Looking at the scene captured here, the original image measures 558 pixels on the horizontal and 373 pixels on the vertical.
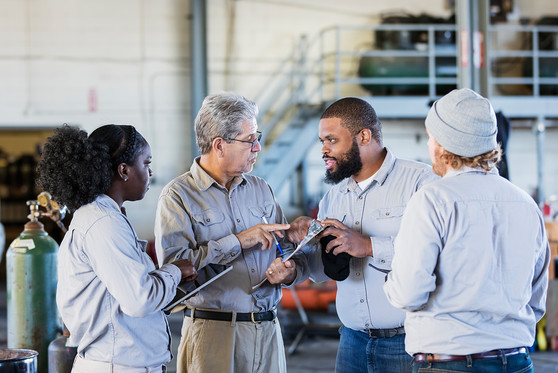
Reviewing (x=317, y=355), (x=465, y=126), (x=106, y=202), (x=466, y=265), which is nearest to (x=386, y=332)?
(x=466, y=265)

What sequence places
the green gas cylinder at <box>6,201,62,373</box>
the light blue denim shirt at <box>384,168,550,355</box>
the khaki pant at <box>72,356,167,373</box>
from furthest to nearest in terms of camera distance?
the green gas cylinder at <box>6,201,62,373</box> < the khaki pant at <box>72,356,167,373</box> < the light blue denim shirt at <box>384,168,550,355</box>

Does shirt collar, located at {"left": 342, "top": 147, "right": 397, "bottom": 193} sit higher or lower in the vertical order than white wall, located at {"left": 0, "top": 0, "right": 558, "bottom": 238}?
lower

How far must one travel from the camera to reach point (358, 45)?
11188 millimetres

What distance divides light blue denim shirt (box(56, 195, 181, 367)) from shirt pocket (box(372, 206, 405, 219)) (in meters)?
0.90

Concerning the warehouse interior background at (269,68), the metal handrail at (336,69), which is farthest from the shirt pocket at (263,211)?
the metal handrail at (336,69)

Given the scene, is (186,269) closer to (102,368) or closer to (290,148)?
(102,368)

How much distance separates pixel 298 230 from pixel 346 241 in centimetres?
30

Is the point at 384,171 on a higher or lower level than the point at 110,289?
higher

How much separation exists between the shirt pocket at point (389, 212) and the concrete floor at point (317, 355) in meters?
3.49

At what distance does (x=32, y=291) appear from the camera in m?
3.60

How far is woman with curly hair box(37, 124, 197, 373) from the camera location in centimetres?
224

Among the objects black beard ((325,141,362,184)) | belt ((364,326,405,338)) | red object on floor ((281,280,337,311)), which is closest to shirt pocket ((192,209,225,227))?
black beard ((325,141,362,184))

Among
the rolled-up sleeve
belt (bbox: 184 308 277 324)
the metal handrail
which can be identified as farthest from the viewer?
the metal handrail

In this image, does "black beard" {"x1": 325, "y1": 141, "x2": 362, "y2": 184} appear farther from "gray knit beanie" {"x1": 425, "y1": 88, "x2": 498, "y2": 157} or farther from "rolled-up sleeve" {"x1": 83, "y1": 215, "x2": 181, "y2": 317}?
"rolled-up sleeve" {"x1": 83, "y1": 215, "x2": 181, "y2": 317}
